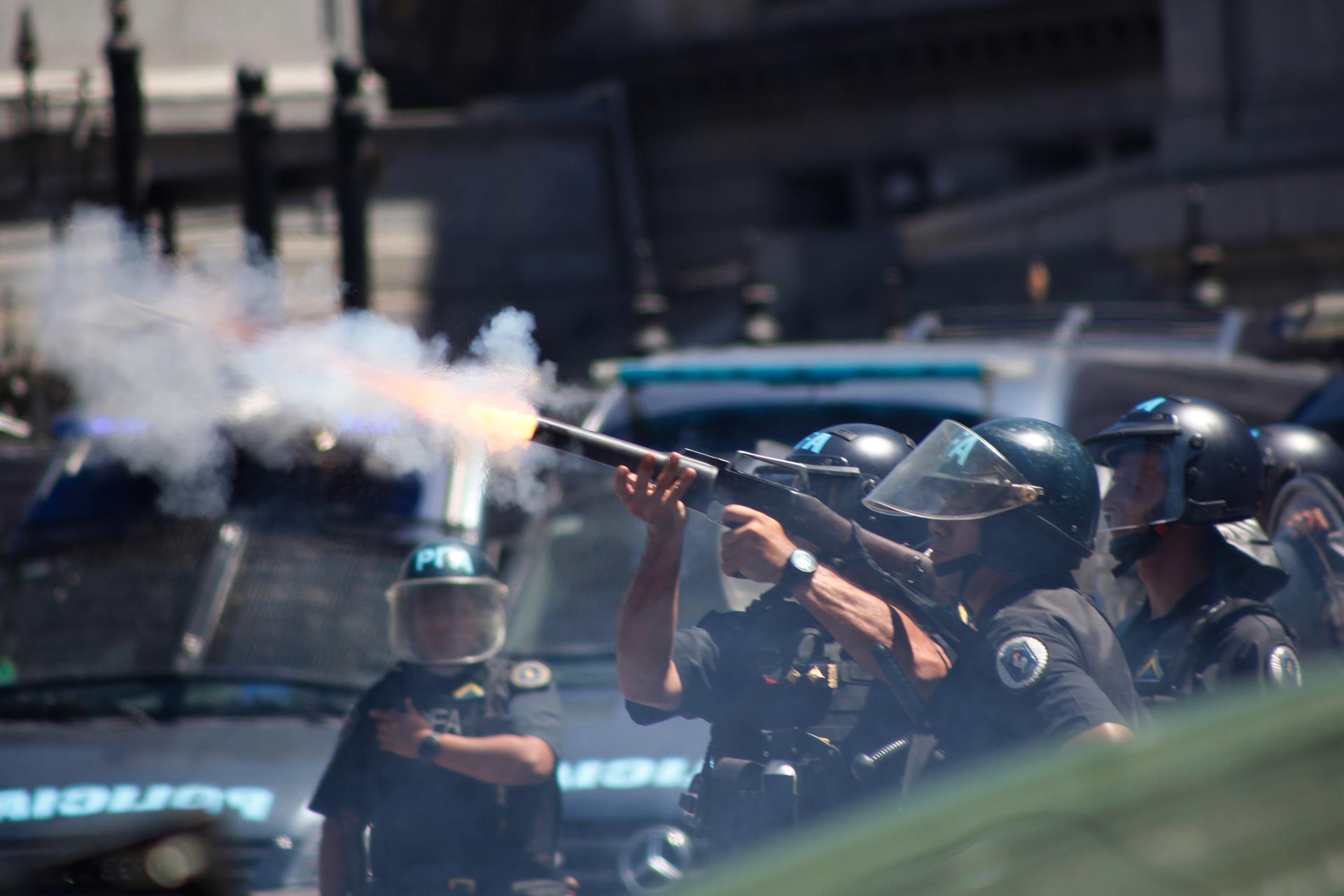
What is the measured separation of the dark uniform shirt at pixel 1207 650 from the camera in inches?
128

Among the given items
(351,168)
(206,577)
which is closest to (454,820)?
(206,577)

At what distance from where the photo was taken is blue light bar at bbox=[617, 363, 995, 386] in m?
6.06

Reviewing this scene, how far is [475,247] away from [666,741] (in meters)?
15.5

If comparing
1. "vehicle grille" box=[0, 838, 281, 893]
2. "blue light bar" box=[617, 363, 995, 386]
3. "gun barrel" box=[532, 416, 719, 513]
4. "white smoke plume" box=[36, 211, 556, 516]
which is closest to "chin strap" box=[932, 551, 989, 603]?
"gun barrel" box=[532, 416, 719, 513]

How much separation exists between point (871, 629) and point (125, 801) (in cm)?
324

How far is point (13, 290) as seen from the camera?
21.6ft

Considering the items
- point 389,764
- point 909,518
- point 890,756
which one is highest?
point 909,518

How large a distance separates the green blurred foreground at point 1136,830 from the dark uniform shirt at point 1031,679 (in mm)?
1374

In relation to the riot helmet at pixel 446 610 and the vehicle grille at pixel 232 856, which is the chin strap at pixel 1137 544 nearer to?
the riot helmet at pixel 446 610

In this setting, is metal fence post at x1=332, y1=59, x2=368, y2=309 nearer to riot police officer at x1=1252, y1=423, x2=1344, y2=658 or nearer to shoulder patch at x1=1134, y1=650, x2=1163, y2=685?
riot police officer at x1=1252, y1=423, x2=1344, y2=658

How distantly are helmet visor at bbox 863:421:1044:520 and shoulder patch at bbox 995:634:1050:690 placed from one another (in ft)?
1.21

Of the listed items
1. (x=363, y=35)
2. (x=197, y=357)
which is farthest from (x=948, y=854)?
(x=363, y=35)

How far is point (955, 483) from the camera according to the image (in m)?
3.22

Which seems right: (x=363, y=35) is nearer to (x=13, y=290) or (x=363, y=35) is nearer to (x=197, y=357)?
(x=13, y=290)
